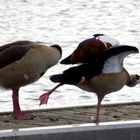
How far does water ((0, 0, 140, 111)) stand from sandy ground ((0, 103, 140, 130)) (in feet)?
8.96

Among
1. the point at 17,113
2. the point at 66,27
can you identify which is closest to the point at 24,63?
the point at 17,113

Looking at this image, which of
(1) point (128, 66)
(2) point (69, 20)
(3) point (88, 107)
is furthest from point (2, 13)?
(3) point (88, 107)

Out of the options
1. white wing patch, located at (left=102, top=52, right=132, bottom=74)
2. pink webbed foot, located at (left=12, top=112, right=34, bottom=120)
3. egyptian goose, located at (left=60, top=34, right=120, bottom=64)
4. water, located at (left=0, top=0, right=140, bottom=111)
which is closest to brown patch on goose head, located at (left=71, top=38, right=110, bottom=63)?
egyptian goose, located at (left=60, top=34, right=120, bottom=64)

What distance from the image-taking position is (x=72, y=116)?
28.1 ft

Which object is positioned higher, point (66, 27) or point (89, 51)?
point (89, 51)

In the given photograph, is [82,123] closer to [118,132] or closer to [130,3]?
[118,132]

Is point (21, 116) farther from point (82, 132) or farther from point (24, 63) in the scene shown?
point (82, 132)

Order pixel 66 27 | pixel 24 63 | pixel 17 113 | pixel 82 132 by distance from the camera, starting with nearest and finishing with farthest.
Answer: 1. pixel 82 132
2. pixel 24 63
3. pixel 17 113
4. pixel 66 27

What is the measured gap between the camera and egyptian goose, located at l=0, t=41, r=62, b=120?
8383 millimetres

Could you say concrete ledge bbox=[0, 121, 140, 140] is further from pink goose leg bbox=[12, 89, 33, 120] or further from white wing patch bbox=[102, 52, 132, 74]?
pink goose leg bbox=[12, 89, 33, 120]

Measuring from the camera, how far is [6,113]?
28.8 feet

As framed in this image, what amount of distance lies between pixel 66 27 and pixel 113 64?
14.7m

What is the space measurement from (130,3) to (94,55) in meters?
23.0

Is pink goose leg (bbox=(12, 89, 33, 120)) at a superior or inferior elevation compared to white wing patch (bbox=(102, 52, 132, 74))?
inferior
